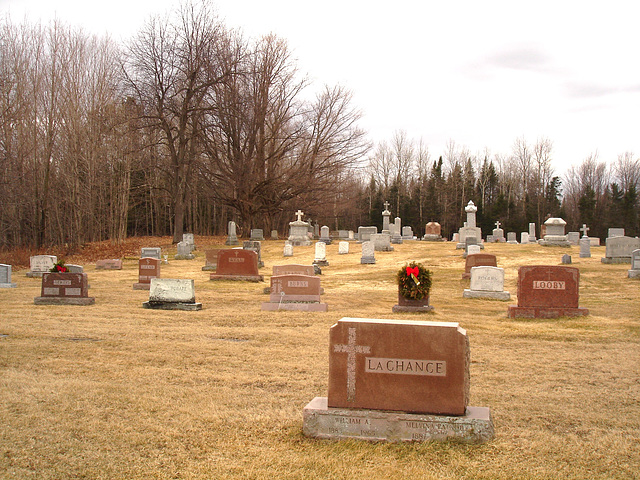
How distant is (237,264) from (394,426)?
1490cm

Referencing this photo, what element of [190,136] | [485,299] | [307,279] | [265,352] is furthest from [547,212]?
[265,352]

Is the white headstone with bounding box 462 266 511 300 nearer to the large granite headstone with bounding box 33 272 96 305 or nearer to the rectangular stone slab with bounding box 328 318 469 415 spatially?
the large granite headstone with bounding box 33 272 96 305

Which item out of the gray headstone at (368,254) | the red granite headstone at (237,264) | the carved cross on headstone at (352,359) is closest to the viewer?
the carved cross on headstone at (352,359)

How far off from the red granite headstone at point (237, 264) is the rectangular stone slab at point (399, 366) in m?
14.4

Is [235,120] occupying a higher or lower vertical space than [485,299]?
higher

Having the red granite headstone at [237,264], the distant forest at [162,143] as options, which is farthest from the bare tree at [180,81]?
the red granite headstone at [237,264]

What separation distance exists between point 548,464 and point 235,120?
38.2 m

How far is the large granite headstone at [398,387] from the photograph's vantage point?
4363 millimetres

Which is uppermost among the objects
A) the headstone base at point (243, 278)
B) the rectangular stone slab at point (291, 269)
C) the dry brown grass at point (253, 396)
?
the rectangular stone slab at point (291, 269)

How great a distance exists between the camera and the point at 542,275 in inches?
469

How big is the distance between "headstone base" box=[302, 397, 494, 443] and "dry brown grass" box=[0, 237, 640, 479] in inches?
4.0

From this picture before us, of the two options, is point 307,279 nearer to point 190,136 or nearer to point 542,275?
point 542,275

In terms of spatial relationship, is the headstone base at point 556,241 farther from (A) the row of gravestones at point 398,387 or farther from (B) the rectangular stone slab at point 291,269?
(A) the row of gravestones at point 398,387

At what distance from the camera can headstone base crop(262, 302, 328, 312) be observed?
41.3ft
